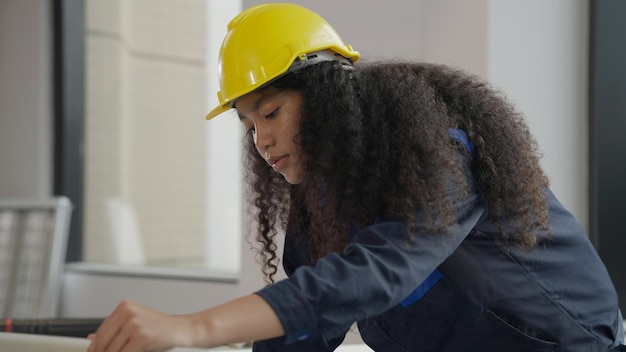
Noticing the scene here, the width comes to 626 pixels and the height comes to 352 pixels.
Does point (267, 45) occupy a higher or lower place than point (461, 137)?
higher

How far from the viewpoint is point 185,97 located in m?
4.04

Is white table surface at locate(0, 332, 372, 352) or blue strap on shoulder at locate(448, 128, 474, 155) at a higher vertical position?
blue strap on shoulder at locate(448, 128, 474, 155)

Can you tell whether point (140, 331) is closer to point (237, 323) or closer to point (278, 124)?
point (237, 323)

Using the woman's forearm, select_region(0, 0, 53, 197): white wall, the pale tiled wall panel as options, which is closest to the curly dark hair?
the woman's forearm

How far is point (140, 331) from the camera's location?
0.97 m

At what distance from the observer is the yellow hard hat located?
4.48 ft

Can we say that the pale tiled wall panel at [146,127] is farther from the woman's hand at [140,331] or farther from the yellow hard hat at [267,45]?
the woman's hand at [140,331]

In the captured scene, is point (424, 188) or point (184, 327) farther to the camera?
point (424, 188)

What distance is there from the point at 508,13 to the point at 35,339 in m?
1.55

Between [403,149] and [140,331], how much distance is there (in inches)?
18.2

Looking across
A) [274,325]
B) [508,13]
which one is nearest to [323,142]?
[274,325]

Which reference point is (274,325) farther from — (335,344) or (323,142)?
(335,344)

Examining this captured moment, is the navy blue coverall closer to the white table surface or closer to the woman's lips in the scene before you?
the woman's lips

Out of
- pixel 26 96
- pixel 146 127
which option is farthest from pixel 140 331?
pixel 26 96
